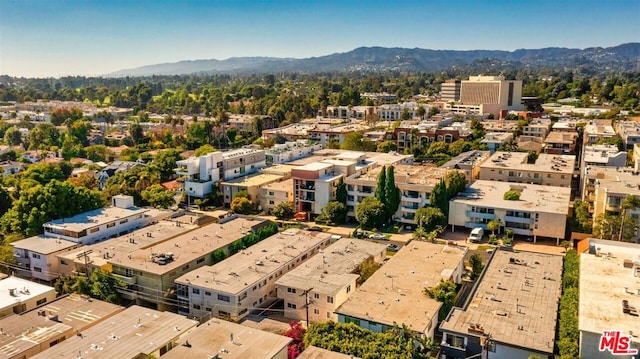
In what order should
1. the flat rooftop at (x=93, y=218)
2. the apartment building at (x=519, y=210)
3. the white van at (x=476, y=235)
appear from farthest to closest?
the white van at (x=476, y=235), the apartment building at (x=519, y=210), the flat rooftop at (x=93, y=218)

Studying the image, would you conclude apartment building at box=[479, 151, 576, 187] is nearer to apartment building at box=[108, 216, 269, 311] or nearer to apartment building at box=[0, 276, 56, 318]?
apartment building at box=[108, 216, 269, 311]

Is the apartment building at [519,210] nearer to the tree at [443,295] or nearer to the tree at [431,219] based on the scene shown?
the tree at [431,219]

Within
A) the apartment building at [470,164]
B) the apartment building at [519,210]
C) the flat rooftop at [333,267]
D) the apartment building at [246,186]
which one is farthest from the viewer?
the apartment building at [470,164]

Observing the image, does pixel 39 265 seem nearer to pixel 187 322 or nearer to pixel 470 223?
pixel 187 322

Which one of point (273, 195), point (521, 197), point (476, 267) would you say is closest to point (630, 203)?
point (521, 197)

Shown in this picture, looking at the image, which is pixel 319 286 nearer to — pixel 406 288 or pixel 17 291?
pixel 406 288

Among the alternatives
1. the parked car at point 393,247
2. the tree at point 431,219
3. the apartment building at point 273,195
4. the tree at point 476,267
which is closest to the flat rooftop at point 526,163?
the tree at point 431,219
